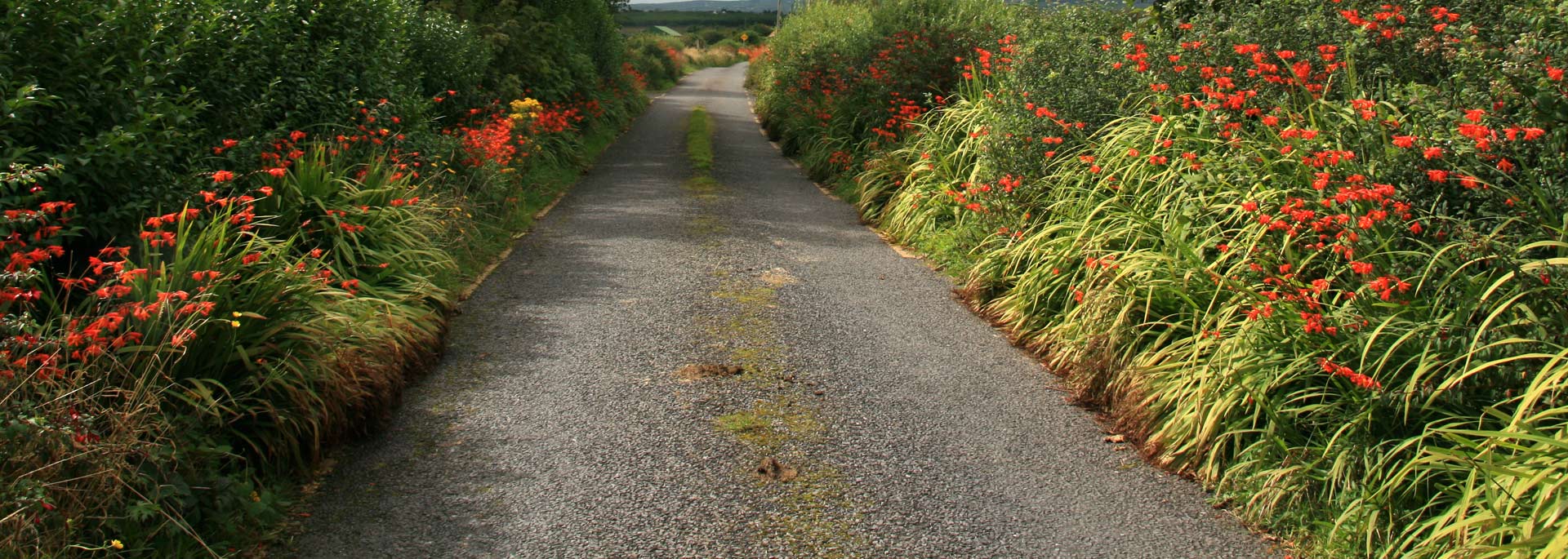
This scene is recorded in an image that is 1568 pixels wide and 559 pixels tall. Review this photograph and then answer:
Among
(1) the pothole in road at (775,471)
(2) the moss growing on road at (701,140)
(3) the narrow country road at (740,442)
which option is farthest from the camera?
(2) the moss growing on road at (701,140)

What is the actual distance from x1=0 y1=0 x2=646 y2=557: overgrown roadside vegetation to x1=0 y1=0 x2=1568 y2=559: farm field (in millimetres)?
26

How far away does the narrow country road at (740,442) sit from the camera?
4277mm

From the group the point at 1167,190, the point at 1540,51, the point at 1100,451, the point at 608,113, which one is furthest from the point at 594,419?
the point at 608,113

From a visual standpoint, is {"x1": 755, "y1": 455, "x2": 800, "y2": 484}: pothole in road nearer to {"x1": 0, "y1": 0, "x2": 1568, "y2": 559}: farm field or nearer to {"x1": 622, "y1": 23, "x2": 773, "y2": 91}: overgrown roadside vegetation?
{"x1": 0, "y1": 0, "x2": 1568, "y2": 559}: farm field

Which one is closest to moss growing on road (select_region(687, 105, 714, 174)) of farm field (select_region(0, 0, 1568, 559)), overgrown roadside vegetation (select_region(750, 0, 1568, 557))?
farm field (select_region(0, 0, 1568, 559))

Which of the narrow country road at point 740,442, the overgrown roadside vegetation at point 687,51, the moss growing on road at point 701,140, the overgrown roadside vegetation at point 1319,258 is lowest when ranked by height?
the overgrown roadside vegetation at point 687,51

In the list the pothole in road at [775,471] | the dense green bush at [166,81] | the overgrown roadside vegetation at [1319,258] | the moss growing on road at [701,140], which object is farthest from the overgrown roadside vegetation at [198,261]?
the moss growing on road at [701,140]

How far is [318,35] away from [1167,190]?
6224 millimetres

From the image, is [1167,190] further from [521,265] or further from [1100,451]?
[521,265]

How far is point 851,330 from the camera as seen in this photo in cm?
722

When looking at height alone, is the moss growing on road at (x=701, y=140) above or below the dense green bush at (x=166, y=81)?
below

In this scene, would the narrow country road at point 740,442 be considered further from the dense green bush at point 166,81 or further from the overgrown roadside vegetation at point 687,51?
the overgrown roadside vegetation at point 687,51

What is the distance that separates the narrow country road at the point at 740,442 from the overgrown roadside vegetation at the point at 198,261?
387 mm

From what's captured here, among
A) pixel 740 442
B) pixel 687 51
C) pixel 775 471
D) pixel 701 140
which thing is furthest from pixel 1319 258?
pixel 687 51
